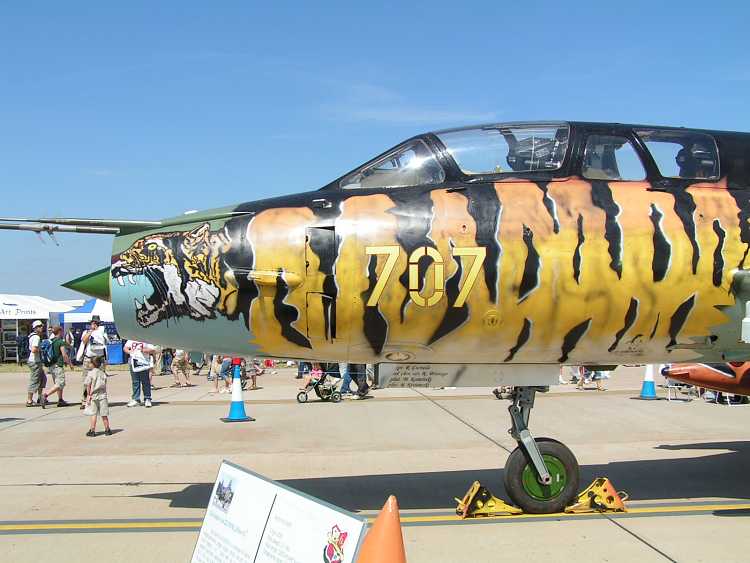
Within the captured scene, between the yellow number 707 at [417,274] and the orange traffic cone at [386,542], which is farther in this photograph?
the yellow number 707 at [417,274]

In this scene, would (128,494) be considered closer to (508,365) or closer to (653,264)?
(508,365)

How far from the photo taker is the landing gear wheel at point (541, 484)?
6.16 meters

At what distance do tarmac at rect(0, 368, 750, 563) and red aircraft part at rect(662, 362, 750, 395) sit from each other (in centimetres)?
90

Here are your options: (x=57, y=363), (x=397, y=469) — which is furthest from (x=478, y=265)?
(x=57, y=363)

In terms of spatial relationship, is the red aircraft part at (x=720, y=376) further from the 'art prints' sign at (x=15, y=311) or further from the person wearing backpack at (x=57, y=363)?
the 'art prints' sign at (x=15, y=311)

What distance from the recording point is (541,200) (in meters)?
5.83

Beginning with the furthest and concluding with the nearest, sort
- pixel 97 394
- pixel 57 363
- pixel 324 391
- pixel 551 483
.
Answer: pixel 324 391, pixel 57 363, pixel 97 394, pixel 551 483

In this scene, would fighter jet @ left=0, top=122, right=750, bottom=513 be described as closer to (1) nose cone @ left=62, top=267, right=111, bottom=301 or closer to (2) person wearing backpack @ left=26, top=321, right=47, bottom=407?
(1) nose cone @ left=62, top=267, right=111, bottom=301

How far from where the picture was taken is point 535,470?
6.20 m

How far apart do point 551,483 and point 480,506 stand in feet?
2.15

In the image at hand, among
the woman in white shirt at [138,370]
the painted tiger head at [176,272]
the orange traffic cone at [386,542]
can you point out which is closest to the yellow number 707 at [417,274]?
the painted tiger head at [176,272]

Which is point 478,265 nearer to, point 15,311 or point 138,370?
point 138,370

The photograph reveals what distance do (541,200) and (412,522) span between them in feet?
9.39

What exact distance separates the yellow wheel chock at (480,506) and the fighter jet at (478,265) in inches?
6.2
